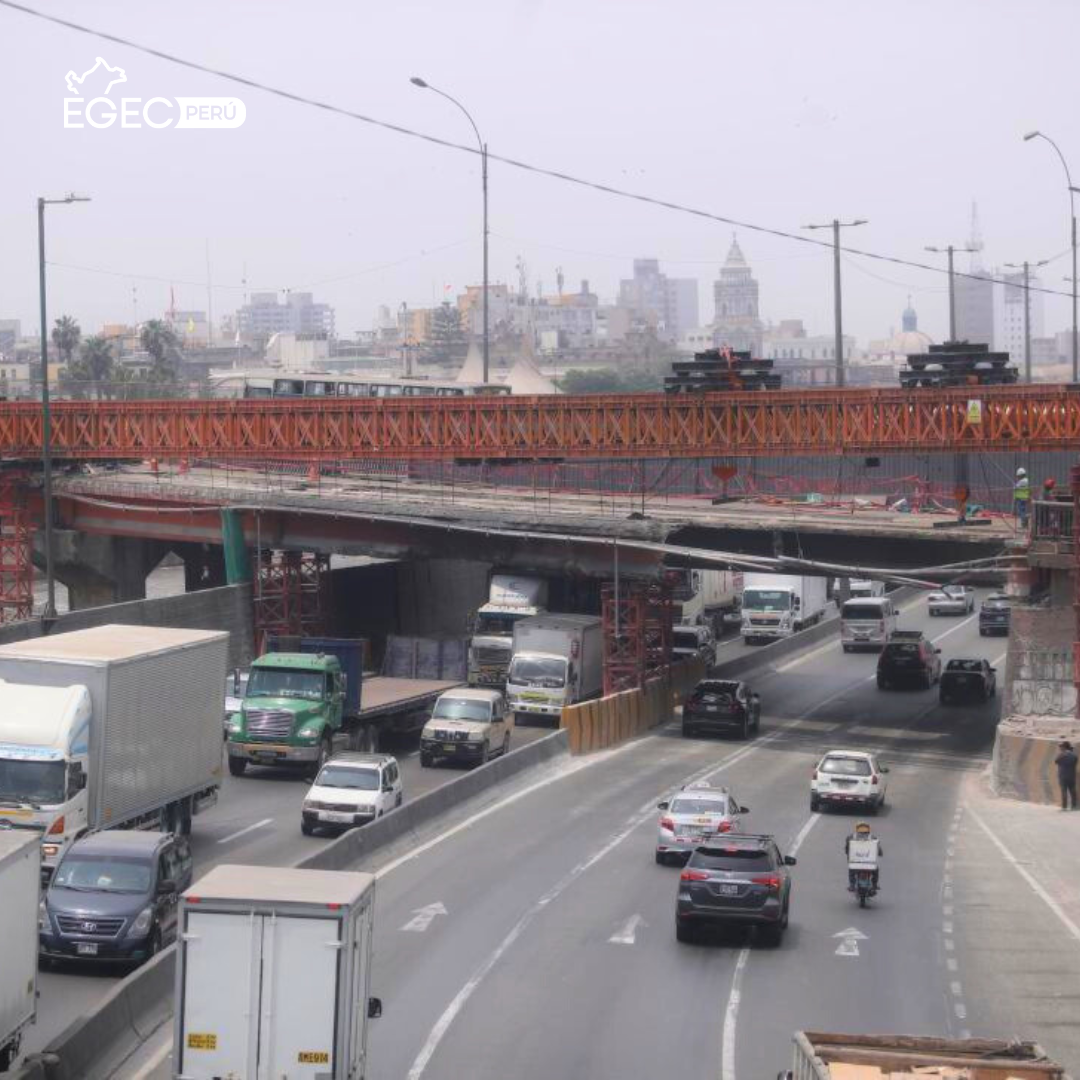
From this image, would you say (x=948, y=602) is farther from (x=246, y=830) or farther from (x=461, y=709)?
(x=246, y=830)

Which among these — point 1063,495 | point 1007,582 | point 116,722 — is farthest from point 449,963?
point 1063,495

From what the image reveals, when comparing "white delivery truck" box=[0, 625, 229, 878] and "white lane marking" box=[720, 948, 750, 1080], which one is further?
"white delivery truck" box=[0, 625, 229, 878]

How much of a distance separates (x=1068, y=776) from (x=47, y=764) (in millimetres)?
23288

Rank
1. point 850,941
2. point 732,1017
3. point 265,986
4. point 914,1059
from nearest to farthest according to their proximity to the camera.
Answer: point 914,1059
point 265,986
point 732,1017
point 850,941

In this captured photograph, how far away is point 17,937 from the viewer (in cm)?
1845

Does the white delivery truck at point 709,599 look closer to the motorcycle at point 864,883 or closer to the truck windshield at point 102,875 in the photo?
the motorcycle at point 864,883

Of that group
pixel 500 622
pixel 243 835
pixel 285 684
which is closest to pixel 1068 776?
pixel 285 684

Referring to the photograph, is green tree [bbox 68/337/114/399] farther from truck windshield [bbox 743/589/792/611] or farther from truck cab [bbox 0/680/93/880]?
truck cab [bbox 0/680/93/880]

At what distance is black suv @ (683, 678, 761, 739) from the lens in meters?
53.7

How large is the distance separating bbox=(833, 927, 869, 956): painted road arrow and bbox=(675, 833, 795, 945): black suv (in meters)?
0.94

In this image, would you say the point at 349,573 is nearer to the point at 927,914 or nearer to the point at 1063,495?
the point at 1063,495

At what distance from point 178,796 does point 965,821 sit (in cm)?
1791

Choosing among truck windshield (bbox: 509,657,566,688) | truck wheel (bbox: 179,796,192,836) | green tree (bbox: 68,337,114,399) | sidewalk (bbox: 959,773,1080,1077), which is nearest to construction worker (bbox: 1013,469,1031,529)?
sidewalk (bbox: 959,773,1080,1077)

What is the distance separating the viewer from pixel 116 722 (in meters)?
30.1
